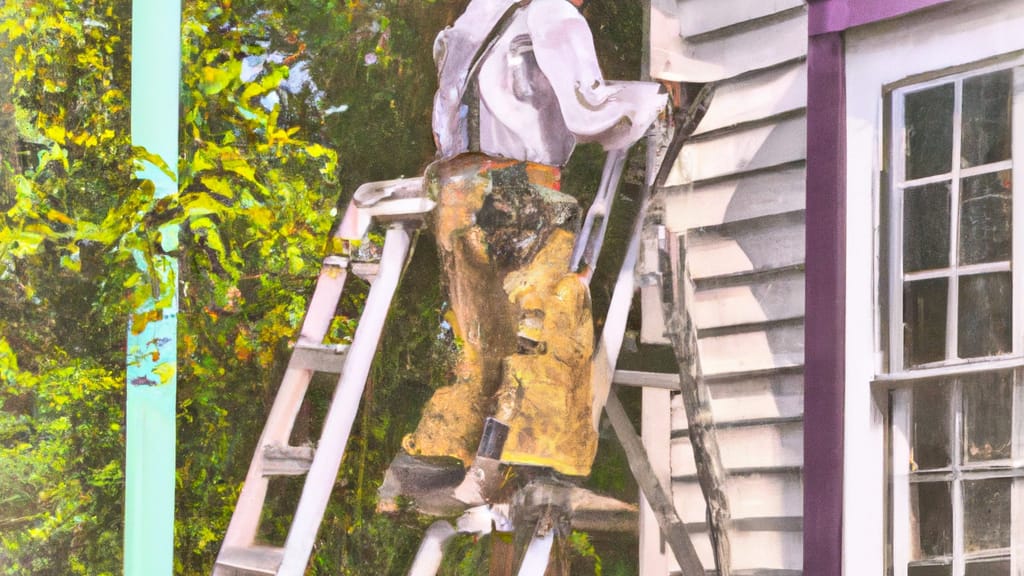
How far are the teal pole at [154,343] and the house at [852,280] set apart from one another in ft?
3.82

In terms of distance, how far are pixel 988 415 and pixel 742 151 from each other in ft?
2.84

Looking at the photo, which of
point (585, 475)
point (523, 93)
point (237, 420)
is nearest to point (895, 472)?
point (585, 475)

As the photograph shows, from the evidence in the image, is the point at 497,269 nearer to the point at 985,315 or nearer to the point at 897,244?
the point at 897,244

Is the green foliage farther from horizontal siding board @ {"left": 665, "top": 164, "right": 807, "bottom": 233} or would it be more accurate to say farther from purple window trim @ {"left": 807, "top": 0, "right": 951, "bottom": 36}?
purple window trim @ {"left": 807, "top": 0, "right": 951, "bottom": 36}

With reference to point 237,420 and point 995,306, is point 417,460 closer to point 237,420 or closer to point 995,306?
point 237,420

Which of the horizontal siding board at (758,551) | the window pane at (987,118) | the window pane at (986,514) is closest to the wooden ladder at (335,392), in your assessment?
the horizontal siding board at (758,551)

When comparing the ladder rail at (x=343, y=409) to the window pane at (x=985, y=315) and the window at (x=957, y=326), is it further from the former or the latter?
the window pane at (x=985, y=315)

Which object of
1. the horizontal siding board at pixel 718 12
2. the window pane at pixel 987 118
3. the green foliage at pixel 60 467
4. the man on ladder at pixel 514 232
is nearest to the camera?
the green foliage at pixel 60 467

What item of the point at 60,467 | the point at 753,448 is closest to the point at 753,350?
the point at 753,448

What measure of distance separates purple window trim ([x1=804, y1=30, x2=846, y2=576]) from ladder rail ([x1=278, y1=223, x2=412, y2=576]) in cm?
101

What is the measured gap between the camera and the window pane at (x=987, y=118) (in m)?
2.28

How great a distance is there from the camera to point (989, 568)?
227cm

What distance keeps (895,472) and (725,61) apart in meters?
1.11

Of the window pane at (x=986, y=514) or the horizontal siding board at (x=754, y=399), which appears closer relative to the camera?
the window pane at (x=986, y=514)
